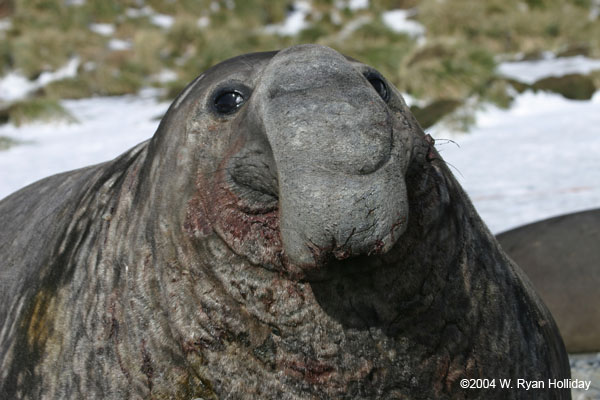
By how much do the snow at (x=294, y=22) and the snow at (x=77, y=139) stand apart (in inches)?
266

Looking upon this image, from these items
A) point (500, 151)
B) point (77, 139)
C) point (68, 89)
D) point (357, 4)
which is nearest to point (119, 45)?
point (68, 89)

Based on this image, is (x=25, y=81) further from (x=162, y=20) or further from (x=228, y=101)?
(x=228, y=101)

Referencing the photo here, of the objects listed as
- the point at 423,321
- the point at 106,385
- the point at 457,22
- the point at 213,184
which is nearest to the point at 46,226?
the point at 106,385

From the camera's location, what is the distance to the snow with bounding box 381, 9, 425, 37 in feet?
53.6

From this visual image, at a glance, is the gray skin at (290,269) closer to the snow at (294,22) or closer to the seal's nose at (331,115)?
the seal's nose at (331,115)

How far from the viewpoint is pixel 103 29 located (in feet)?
66.4

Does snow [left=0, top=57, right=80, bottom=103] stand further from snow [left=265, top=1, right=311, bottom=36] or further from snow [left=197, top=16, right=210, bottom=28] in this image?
snow [left=265, top=1, right=311, bottom=36]

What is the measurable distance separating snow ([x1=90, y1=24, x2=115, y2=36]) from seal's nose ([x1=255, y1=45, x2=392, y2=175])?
19.4 meters

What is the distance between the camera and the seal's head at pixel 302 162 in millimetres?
1183

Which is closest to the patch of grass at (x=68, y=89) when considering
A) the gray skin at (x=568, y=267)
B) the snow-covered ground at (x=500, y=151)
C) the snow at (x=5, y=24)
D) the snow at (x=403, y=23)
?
the snow-covered ground at (x=500, y=151)

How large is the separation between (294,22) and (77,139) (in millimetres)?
11643

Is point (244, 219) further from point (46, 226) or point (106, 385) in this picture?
point (46, 226)

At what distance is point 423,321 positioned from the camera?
1.48 meters

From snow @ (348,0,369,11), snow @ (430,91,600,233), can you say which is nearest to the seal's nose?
snow @ (430,91,600,233)
